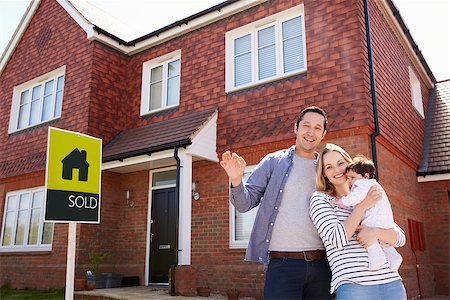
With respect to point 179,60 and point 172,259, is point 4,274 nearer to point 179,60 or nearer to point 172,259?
point 172,259

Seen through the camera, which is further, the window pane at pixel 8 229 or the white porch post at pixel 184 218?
the window pane at pixel 8 229

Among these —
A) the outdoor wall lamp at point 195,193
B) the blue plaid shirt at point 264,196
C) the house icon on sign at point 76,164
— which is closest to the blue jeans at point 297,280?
A: the blue plaid shirt at point 264,196

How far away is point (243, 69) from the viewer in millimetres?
9227

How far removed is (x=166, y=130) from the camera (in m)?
9.30

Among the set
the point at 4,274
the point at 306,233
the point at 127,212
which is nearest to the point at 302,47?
the point at 127,212

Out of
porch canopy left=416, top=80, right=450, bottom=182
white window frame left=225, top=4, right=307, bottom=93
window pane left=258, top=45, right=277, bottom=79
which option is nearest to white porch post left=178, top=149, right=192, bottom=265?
white window frame left=225, top=4, right=307, bottom=93

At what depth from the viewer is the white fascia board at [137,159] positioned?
847cm

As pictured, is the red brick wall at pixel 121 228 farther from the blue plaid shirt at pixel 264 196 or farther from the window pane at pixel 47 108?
the blue plaid shirt at pixel 264 196

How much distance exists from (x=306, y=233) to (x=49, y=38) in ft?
39.8

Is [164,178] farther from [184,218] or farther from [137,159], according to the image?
[184,218]

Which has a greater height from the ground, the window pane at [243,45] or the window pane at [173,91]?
the window pane at [243,45]

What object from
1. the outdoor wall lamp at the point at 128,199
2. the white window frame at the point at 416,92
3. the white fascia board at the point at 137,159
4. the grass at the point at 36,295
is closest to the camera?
the white fascia board at the point at 137,159

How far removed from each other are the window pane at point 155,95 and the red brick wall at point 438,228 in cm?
687

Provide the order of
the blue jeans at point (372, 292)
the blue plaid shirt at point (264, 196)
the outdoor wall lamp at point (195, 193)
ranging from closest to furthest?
1. the blue jeans at point (372, 292)
2. the blue plaid shirt at point (264, 196)
3. the outdoor wall lamp at point (195, 193)
